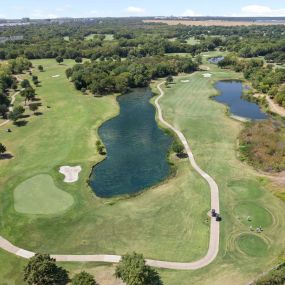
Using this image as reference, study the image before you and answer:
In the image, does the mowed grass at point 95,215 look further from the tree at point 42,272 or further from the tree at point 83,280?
the tree at point 83,280

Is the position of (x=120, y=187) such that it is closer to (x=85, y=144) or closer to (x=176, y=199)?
(x=176, y=199)

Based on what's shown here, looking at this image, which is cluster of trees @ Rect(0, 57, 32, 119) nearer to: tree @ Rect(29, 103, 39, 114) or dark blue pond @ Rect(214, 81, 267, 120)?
tree @ Rect(29, 103, 39, 114)

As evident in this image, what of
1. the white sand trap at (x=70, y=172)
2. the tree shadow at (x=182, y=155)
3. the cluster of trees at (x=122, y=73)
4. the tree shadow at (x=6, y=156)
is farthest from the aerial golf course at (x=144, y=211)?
the cluster of trees at (x=122, y=73)

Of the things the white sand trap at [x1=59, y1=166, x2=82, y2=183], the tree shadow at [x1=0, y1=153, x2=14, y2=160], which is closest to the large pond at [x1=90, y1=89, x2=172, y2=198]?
the white sand trap at [x1=59, y1=166, x2=82, y2=183]

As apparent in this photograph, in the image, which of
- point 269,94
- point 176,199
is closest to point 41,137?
point 176,199

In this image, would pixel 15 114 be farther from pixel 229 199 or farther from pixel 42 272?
pixel 229 199

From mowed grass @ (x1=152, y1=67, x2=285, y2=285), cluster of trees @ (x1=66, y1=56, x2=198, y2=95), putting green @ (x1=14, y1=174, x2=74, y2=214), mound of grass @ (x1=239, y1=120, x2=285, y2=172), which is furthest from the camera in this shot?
cluster of trees @ (x1=66, y1=56, x2=198, y2=95)
